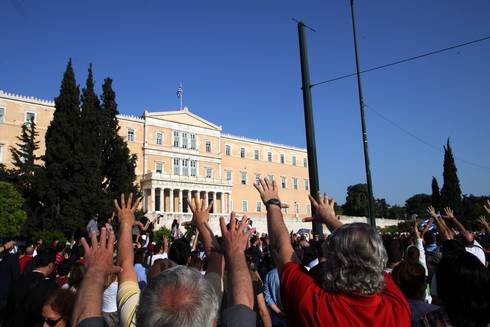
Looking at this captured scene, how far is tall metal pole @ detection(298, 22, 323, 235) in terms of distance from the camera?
5.39 meters

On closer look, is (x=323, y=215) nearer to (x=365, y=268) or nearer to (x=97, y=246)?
(x=365, y=268)

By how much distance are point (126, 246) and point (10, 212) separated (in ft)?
99.7

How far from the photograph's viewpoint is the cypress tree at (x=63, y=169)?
→ 2992 centimetres

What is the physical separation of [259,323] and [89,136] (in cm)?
3120

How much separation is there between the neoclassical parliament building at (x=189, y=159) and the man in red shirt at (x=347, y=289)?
4606 centimetres

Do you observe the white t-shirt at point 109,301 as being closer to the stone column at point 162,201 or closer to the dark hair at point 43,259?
the dark hair at point 43,259

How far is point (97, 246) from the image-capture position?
7.27ft

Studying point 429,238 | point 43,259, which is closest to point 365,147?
point 429,238

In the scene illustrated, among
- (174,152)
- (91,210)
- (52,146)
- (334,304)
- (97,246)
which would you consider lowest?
(334,304)

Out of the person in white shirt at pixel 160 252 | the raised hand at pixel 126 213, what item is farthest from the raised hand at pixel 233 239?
the person in white shirt at pixel 160 252

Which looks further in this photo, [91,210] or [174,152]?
[174,152]

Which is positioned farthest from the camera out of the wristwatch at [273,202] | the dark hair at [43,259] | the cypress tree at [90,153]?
the cypress tree at [90,153]

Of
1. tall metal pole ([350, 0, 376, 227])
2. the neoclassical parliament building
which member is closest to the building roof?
the neoclassical parliament building

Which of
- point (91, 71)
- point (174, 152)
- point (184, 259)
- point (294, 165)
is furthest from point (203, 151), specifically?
point (184, 259)
